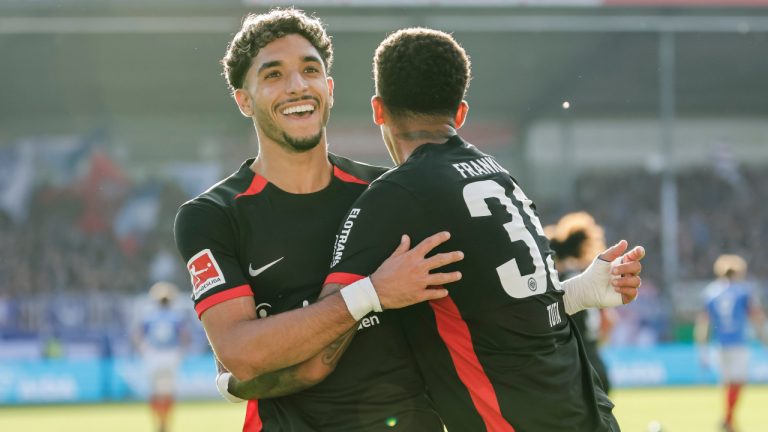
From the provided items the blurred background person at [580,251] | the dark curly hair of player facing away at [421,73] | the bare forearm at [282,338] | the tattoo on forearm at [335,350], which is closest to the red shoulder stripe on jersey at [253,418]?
the bare forearm at [282,338]

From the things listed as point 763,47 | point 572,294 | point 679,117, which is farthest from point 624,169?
point 572,294

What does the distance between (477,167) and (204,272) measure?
97cm

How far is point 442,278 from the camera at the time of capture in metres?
3.22

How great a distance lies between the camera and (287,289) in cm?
366

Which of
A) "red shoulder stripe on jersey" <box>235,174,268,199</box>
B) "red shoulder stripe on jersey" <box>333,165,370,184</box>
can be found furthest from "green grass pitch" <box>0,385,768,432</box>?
"red shoulder stripe on jersey" <box>235,174,268,199</box>

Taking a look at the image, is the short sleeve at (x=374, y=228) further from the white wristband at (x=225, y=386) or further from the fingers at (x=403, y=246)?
the white wristband at (x=225, y=386)

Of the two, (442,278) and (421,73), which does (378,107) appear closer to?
(421,73)

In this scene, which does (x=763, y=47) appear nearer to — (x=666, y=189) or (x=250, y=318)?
(x=666, y=189)

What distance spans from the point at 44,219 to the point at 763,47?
18.3 metres

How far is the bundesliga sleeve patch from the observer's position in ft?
11.6

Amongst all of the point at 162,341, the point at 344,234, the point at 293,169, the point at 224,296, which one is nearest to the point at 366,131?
the point at 162,341

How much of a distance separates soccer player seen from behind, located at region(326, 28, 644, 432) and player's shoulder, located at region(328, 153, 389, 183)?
503 mm

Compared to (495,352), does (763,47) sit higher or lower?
higher

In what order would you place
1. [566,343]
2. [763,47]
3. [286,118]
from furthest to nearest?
[763,47] < [286,118] < [566,343]
